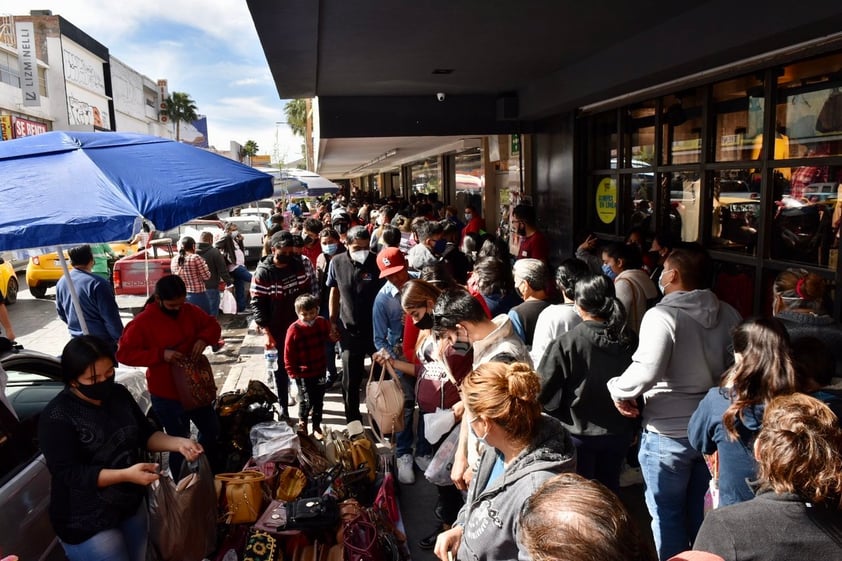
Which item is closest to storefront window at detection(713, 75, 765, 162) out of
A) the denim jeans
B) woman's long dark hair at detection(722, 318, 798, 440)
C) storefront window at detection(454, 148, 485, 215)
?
woman's long dark hair at detection(722, 318, 798, 440)

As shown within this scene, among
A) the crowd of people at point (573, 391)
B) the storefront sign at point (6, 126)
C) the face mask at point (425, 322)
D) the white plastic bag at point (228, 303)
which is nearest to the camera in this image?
the crowd of people at point (573, 391)

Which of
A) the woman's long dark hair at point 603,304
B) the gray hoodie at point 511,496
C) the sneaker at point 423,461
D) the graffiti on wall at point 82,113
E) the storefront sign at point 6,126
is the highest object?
the graffiti on wall at point 82,113

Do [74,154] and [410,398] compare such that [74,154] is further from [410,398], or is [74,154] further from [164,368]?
[410,398]

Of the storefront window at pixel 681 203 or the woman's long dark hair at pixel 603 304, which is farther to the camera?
the storefront window at pixel 681 203

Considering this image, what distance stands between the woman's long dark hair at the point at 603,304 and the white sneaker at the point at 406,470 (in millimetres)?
2285

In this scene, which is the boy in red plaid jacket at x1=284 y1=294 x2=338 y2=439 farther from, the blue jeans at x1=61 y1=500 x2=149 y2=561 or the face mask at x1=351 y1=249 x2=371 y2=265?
the blue jeans at x1=61 y1=500 x2=149 y2=561

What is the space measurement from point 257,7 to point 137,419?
2.93 m

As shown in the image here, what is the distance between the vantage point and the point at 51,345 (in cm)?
1035

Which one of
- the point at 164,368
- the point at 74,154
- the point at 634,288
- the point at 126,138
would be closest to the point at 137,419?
the point at 164,368

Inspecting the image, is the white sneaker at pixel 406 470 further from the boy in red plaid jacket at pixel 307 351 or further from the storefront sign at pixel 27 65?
the storefront sign at pixel 27 65

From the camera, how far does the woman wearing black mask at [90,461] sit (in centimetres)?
293

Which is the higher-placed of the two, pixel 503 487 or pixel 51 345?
pixel 503 487

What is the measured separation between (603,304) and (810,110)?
3348 millimetres

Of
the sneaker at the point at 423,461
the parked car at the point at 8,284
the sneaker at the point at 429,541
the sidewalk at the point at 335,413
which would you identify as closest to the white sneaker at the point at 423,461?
the sneaker at the point at 423,461
